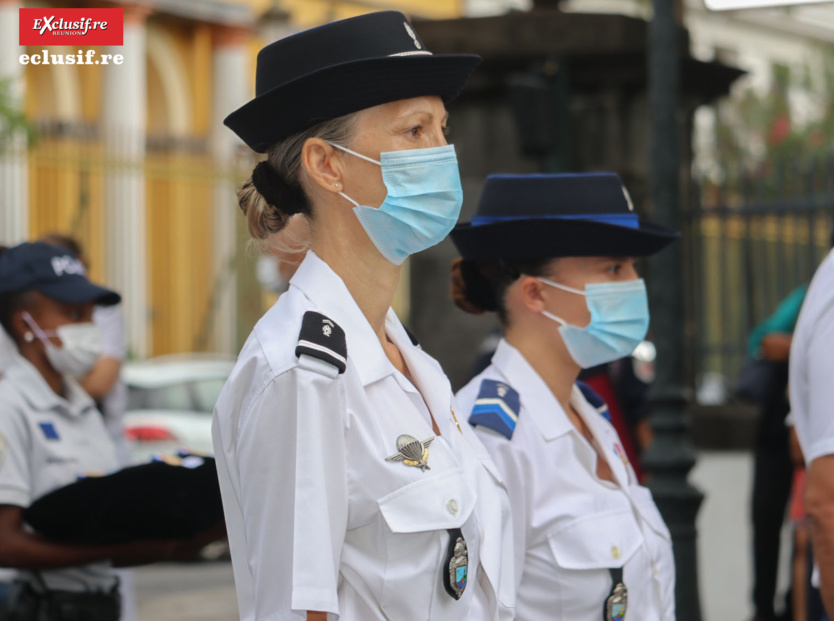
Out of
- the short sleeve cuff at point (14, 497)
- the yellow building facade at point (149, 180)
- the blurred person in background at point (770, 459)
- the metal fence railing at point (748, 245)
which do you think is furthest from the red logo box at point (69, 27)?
the metal fence railing at point (748, 245)

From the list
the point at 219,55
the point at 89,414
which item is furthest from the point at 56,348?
the point at 219,55

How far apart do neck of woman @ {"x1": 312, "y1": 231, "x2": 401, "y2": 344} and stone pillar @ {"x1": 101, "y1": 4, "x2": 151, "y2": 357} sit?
10122 mm

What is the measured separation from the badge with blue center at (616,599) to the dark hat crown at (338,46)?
134 centimetres

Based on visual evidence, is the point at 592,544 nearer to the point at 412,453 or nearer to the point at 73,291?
the point at 412,453

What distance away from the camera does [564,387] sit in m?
3.34

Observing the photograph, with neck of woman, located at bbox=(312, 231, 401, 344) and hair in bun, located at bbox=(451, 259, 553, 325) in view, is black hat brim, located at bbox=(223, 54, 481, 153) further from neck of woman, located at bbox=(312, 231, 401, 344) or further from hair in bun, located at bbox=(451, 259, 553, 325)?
hair in bun, located at bbox=(451, 259, 553, 325)

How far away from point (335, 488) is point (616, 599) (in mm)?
1107

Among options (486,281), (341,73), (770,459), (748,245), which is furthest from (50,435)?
(748,245)

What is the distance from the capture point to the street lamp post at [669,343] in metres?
5.43

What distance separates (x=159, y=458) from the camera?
3.56m

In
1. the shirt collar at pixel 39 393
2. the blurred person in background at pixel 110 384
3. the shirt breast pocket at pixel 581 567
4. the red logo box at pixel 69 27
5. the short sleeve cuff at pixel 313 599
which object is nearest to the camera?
the short sleeve cuff at pixel 313 599

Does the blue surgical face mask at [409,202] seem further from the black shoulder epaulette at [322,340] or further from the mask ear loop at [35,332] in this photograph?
the mask ear loop at [35,332]

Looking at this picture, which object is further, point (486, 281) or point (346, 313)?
point (486, 281)

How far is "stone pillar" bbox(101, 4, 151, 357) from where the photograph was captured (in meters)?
12.5
